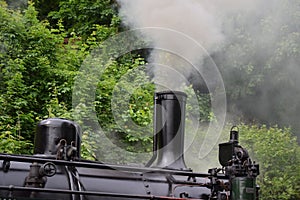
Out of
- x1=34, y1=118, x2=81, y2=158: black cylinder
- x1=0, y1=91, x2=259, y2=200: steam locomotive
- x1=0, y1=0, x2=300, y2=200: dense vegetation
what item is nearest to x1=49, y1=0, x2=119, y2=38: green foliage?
x1=0, y1=0, x2=300, y2=200: dense vegetation

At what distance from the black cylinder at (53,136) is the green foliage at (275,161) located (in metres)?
6.75

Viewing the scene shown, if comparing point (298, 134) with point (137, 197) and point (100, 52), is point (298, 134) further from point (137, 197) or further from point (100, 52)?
point (137, 197)

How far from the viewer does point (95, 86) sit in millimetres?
8969

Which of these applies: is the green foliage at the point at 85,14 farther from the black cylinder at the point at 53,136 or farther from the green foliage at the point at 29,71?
the black cylinder at the point at 53,136

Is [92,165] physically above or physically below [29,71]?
below

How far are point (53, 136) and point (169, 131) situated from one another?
1174 mm

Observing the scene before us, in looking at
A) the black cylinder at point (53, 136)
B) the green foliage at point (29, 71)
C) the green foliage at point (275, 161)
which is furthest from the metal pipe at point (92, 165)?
the green foliage at point (275, 161)

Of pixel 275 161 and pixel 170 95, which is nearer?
pixel 170 95

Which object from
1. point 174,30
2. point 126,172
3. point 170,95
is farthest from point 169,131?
point 174,30

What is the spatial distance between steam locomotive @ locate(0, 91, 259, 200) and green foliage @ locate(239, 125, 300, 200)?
229 inches

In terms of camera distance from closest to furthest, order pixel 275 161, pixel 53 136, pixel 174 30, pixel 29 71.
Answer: pixel 53 136 → pixel 174 30 → pixel 29 71 → pixel 275 161

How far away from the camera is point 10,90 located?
881cm

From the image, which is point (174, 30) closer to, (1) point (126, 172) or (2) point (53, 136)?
(1) point (126, 172)

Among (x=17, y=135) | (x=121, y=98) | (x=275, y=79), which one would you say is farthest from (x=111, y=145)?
(x=275, y=79)
